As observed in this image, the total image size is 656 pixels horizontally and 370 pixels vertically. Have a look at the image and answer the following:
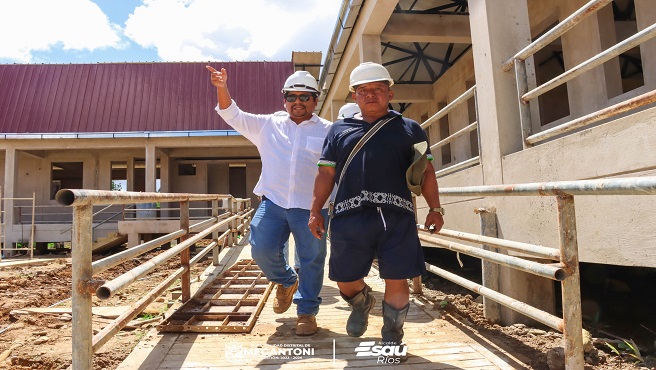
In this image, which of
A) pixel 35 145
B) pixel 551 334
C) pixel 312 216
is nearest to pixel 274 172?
pixel 312 216

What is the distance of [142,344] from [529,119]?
134 inches

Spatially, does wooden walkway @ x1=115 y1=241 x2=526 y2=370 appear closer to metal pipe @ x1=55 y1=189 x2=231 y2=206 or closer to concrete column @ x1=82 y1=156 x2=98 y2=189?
metal pipe @ x1=55 y1=189 x2=231 y2=206

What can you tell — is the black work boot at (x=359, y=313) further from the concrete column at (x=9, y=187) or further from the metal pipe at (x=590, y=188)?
the concrete column at (x=9, y=187)

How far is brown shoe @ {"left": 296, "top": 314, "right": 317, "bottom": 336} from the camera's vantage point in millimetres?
3307

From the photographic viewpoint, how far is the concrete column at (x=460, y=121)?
11395mm

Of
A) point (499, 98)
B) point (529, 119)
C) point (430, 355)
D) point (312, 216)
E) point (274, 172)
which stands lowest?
point (430, 355)

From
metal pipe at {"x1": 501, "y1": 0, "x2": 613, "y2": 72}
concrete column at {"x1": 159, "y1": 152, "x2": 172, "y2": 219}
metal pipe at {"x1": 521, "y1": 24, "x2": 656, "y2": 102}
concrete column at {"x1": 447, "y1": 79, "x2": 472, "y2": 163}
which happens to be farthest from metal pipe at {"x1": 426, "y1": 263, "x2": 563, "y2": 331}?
concrete column at {"x1": 159, "y1": 152, "x2": 172, "y2": 219}

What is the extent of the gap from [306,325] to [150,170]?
1686cm

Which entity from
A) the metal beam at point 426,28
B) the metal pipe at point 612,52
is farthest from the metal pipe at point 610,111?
the metal beam at point 426,28

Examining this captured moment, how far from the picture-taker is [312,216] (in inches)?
113

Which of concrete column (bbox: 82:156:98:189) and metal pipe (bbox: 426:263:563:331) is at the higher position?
concrete column (bbox: 82:156:98:189)

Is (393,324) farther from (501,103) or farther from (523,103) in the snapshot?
(501,103)

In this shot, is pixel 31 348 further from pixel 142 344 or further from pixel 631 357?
pixel 631 357

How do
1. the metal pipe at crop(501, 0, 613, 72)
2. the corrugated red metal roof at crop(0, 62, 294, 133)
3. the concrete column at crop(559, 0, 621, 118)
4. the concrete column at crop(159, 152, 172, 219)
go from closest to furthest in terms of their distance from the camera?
the metal pipe at crop(501, 0, 613, 72) → the concrete column at crop(559, 0, 621, 118) → the corrugated red metal roof at crop(0, 62, 294, 133) → the concrete column at crop(159, 152, 172, 219)
